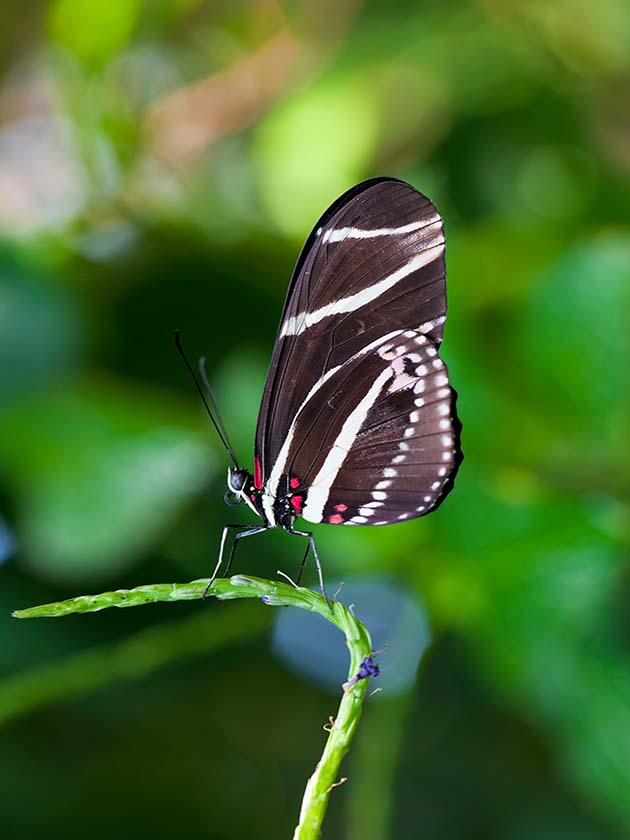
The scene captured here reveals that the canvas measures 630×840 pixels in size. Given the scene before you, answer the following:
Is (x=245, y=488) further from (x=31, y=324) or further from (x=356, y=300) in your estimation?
(x=31, y=324)

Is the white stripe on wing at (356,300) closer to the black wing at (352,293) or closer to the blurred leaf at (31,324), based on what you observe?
the black wing at (352,293)

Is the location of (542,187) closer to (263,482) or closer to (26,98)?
(26,98)

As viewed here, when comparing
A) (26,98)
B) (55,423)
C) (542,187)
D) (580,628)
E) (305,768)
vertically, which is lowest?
(305,768)

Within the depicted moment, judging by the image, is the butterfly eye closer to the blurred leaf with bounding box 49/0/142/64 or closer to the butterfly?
the butterfly

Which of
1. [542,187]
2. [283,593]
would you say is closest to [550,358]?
[542,187]

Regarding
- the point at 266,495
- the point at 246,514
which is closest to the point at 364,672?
the point at 266,495

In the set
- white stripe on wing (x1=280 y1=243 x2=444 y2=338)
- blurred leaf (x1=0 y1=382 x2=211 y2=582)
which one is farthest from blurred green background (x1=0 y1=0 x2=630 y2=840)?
white stripe on wing (x1=280 y1=243 x2=444 y2=338)

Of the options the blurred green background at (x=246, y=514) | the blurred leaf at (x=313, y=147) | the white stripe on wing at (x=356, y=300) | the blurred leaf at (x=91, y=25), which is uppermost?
the blurred leaf at (x=91, y=25)

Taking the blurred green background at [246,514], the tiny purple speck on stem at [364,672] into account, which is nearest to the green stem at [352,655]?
the tiny purple speck on stem at [364,672]
